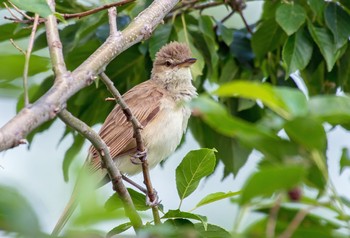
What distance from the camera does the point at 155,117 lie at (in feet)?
14.9

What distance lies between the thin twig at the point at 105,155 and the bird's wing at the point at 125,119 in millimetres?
1395

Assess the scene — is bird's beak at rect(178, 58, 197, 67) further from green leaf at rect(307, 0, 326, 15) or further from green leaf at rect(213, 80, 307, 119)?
green leaf at rect(213, 80, 307, 119)

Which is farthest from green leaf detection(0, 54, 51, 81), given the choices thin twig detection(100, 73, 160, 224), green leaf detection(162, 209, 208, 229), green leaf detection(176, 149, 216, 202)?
green leaf detection(176, 149, 216, 202)

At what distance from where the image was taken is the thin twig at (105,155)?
203 centimetres

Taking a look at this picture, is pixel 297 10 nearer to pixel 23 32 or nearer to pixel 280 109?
pixel 23 32

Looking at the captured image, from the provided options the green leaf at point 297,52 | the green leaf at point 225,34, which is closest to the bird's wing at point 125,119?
the green leaf at point 225,34

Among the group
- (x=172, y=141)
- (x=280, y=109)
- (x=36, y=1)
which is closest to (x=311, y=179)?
(x=280, y=109)

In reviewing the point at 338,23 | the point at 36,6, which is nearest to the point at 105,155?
the point at 36,6

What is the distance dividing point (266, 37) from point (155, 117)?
83 cm

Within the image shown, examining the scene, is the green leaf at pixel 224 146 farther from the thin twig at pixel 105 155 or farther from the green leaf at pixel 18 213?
the green leaf at pixel 18 213

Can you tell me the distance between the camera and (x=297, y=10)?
161 inches

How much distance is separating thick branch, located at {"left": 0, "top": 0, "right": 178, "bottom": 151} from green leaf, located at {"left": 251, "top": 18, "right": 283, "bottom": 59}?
1.66 metres

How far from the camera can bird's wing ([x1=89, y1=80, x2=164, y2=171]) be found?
4461mm

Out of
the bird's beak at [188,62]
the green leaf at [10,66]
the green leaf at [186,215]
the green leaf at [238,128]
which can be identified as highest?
the bird's beak at [188,62]
